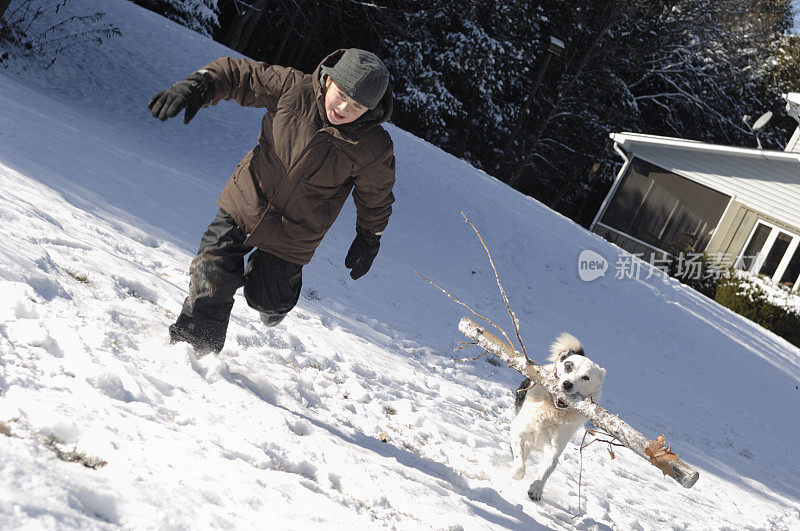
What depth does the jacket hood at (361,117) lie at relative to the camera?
3.60 meters

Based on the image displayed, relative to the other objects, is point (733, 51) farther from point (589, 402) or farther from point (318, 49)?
point (589, 402)

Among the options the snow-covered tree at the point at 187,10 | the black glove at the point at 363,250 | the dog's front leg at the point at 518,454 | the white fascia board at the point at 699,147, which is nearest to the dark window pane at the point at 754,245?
the white fascia board at the point at 699,147

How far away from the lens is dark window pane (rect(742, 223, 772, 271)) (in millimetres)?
19625

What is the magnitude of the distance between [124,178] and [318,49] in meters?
19.6

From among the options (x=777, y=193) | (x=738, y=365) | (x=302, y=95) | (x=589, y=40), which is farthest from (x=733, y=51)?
(x=302, y=95)

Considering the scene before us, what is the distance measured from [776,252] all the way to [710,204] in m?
2.48

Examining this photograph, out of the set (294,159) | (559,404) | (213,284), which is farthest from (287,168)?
(559,404)

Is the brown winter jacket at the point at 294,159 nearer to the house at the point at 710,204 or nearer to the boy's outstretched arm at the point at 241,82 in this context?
the boy's outstretched arm at the point at 241,82

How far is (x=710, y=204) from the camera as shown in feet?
68.1

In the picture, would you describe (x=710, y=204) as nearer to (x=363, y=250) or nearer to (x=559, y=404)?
(x=559, y=404)

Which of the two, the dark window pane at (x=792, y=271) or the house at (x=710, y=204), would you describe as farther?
the house at (x=710, y=204)

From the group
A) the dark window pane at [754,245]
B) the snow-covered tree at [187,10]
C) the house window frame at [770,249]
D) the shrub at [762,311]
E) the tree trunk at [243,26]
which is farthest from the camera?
the tree trunk at [243,26]

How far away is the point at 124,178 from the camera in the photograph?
8203mm

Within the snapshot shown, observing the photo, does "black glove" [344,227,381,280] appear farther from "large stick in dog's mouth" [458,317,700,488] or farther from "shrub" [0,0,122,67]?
"shrub" [0,0,122,67]
